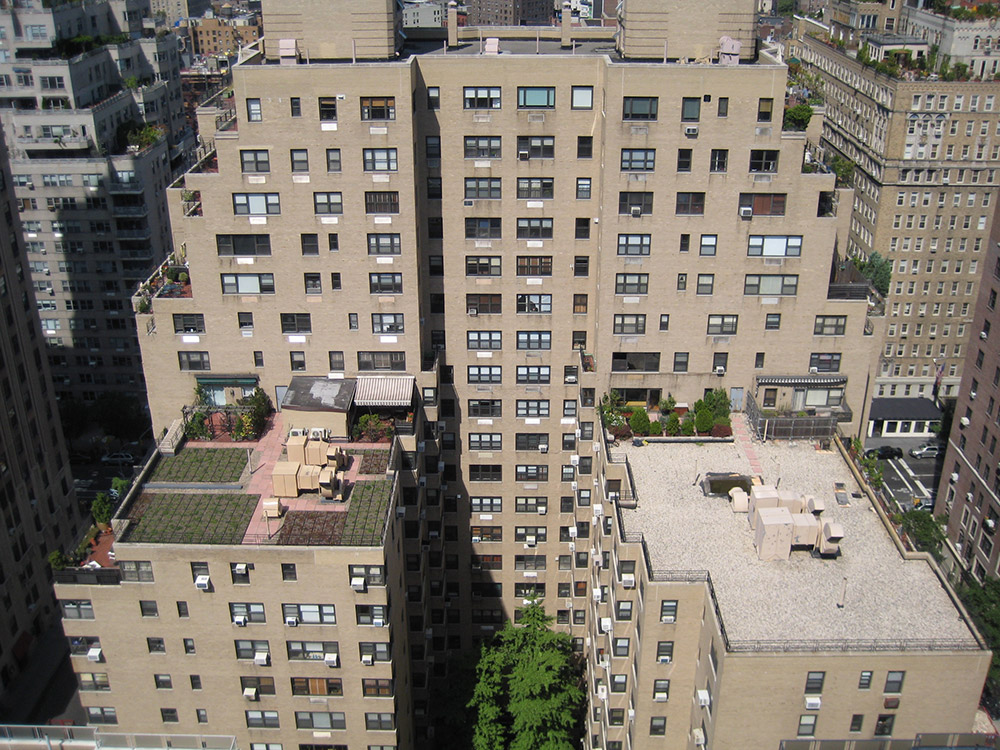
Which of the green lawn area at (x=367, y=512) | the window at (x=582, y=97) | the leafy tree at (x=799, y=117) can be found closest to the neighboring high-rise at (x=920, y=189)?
the leafy tree at (x=799, y=117)

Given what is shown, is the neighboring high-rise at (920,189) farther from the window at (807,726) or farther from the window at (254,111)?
the window at (254,111)

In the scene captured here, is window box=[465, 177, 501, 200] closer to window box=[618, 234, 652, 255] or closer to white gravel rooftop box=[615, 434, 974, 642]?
window box=[618, 234, 652, 255]

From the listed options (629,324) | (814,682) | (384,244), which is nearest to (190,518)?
(384,244)

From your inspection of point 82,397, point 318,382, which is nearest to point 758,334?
point 318,382

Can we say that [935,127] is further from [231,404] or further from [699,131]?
[231,404]

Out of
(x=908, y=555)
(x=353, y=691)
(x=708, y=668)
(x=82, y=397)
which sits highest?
→ (x=908, y=555)
